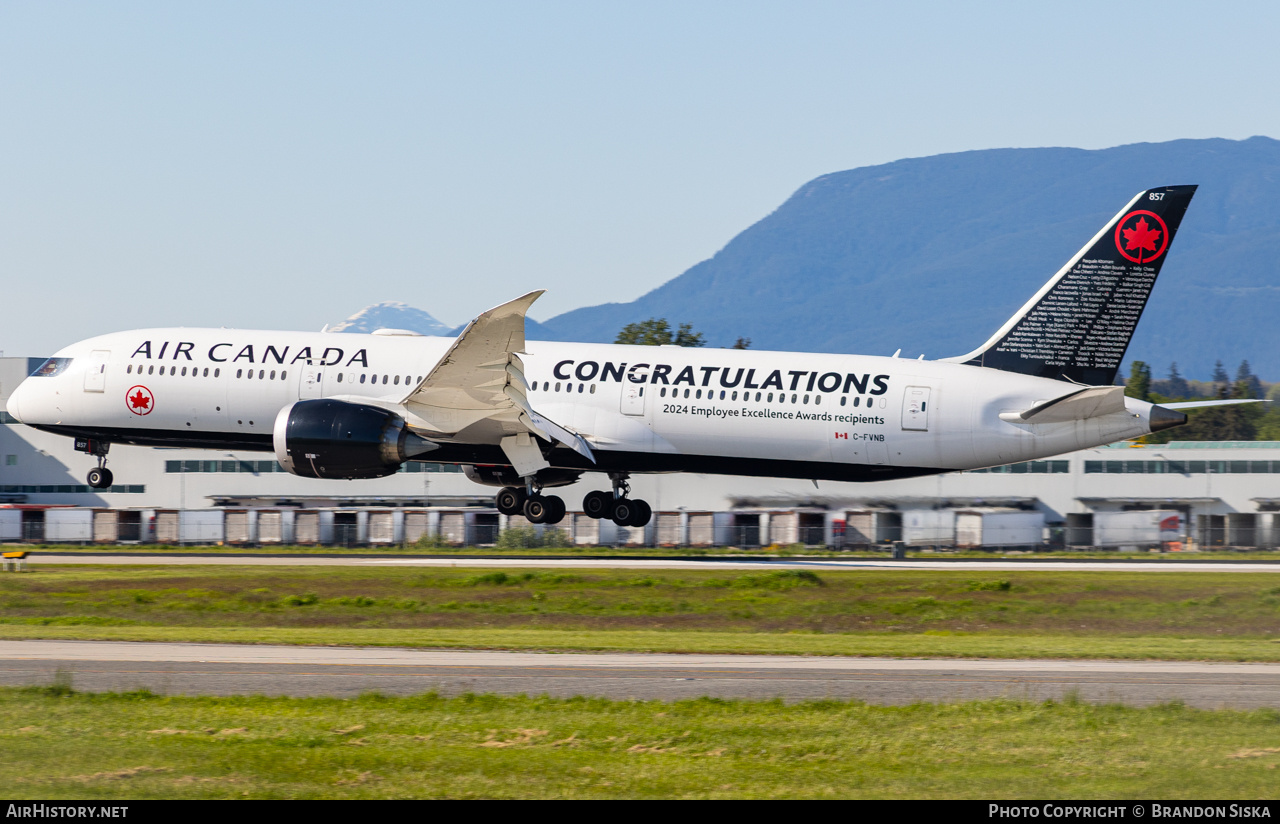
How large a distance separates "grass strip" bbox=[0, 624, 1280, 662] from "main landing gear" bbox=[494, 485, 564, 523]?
1326 cm

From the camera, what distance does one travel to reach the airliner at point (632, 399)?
40094 millimetres

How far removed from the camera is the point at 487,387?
1588 inches

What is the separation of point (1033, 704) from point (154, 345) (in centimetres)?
3465

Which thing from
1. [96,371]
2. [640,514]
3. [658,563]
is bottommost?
[658,563]

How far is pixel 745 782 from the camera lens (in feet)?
45.2

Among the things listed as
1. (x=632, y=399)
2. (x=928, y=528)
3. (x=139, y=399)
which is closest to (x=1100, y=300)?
(x=632, y=399)

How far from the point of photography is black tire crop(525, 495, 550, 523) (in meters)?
43.2

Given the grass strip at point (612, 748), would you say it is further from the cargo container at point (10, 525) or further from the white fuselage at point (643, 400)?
the cargo container at point (10, 525)

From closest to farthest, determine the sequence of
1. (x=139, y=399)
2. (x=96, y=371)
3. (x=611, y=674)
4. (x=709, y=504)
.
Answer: (x=611, y=674) < (x=139, y=399) < (x=96, y=371) < (x=709, y=504)

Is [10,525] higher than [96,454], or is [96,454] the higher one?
[96,454]

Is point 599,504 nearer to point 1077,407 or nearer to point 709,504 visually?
point 1077,407

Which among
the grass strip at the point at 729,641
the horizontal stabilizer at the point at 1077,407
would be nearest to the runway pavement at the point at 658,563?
the horizontal stabilizer at the point at 1077,407

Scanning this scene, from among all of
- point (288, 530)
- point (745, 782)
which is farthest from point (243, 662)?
point (288, 530)

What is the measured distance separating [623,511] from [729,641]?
1740cm
